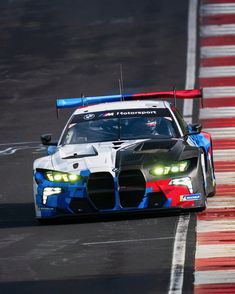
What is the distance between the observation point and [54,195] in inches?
550

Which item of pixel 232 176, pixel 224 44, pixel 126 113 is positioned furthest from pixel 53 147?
pixel 224 44

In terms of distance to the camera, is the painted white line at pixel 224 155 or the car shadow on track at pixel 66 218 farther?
the painted white line at pixel 224 155

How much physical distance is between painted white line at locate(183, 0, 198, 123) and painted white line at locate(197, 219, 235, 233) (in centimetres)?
1026

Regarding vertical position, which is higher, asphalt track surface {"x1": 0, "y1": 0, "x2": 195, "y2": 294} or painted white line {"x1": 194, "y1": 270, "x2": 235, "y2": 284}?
painted white line {"x1": 194, "y1": 270, "x2": 235, "y2": 284}

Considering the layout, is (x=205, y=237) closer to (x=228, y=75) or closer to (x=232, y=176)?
(x=232, y=176)

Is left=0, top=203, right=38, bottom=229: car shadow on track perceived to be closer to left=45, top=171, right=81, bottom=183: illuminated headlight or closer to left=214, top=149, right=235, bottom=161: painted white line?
left=45, top=171, right=81, bottom=183: illuminated headlight

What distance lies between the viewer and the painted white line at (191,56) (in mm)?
24859

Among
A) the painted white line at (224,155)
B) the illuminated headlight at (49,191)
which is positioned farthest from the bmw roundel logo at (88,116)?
the painted white line at (224,155)

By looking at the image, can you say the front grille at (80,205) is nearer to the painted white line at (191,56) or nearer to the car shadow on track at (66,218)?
the car shadow on track at (66,218)

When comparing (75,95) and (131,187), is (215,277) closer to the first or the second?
(131,187)

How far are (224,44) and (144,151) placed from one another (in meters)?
16.3

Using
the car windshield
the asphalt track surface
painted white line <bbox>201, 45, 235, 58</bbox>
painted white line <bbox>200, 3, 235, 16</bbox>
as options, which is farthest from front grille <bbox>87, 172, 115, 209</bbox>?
painted white line <bbox>200, 3, 235, 16</bbox>

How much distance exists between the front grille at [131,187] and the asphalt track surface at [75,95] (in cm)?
24

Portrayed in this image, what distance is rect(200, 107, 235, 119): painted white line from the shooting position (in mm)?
24073
